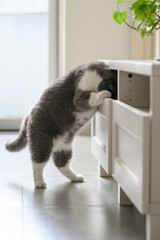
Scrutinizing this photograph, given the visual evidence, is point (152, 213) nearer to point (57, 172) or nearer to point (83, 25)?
point (57, 172)

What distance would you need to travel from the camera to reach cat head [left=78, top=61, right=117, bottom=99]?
203cm

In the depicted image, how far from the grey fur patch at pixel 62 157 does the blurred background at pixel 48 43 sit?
144cm

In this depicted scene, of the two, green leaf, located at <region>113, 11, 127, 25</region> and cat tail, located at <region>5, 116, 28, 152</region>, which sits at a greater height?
green leaf, located at <region>113, 11, 127, 25</region>

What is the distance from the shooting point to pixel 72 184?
219 cm

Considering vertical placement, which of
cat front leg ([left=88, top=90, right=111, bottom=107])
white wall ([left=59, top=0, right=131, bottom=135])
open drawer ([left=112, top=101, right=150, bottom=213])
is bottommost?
open drawer ([left=112, top=101, right=150, bottom=213])

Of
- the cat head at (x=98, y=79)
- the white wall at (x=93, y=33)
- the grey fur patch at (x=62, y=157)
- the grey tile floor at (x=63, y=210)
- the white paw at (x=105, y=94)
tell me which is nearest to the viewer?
the grey tile floor at (x=63, y=210)

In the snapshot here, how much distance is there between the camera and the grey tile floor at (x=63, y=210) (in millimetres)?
1539

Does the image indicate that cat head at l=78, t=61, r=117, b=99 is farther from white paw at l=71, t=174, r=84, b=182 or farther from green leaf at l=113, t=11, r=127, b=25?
white paw at l=71, t=174, r=84, b=182

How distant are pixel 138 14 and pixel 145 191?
2.71 feet

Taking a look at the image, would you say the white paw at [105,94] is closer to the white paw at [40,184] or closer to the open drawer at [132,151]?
the open drawer at [132,151]

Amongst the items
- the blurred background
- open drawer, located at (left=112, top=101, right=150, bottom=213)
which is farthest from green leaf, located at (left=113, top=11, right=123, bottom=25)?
the blurred background

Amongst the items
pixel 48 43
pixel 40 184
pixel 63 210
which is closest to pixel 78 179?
pixel 40 184

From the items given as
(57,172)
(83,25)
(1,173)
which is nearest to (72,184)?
(57,172)

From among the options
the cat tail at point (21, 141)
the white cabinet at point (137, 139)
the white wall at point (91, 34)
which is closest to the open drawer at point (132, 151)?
the white cabinet at point (137, 139)
